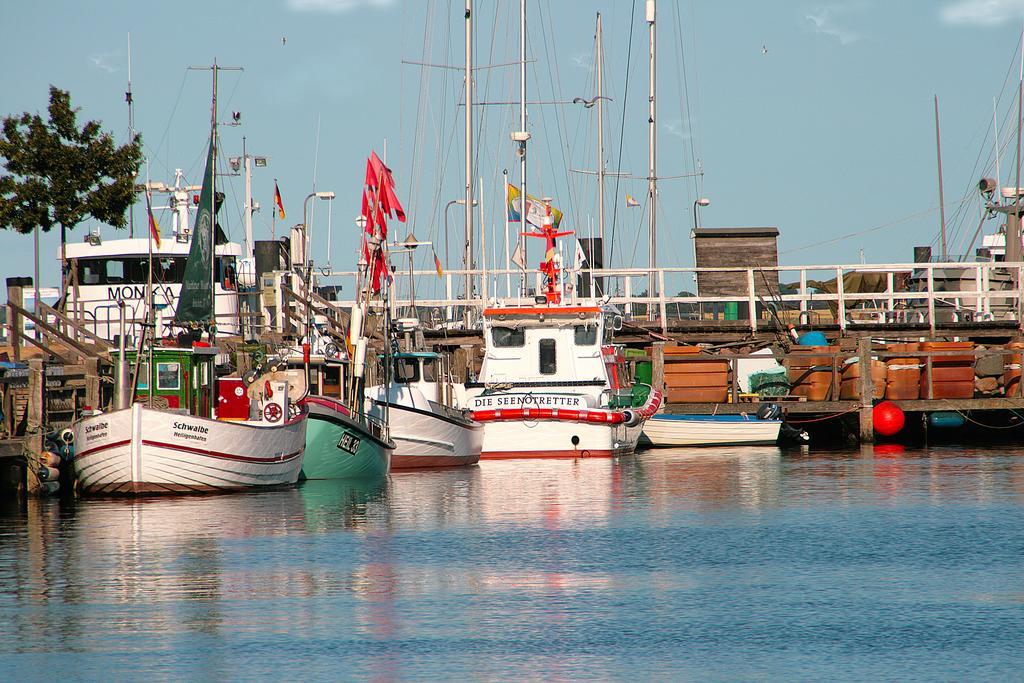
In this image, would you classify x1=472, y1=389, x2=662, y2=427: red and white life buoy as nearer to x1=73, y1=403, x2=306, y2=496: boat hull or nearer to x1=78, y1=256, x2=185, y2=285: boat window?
x1=73, y1=403, x2=306, y2=496: boat hull

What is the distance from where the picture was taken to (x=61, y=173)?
36.3 m

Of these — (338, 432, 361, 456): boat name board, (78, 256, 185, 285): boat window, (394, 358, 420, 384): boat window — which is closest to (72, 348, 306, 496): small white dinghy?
(338, 432, 361, 456): boat name board

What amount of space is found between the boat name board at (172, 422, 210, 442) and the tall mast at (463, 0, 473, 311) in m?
17.0

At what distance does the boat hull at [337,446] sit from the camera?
2672cm

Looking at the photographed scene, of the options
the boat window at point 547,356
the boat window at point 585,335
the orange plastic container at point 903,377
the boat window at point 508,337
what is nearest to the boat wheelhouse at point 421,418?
the boat window at point 508,337

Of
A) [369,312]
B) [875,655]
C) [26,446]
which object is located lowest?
[875,655]

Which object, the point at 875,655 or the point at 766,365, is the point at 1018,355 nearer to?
the point at 766,365

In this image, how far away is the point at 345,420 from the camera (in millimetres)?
26938

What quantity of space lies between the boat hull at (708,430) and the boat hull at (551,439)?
4579 mm

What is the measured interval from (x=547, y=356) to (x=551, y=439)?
295cm

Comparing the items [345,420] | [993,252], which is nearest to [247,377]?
[345,420]

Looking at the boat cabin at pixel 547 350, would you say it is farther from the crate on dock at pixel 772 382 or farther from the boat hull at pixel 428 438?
the crate on dock at pixel 772 382

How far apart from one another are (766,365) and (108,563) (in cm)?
2402

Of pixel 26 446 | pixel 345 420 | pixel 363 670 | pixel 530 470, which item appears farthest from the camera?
pixel 530 470
